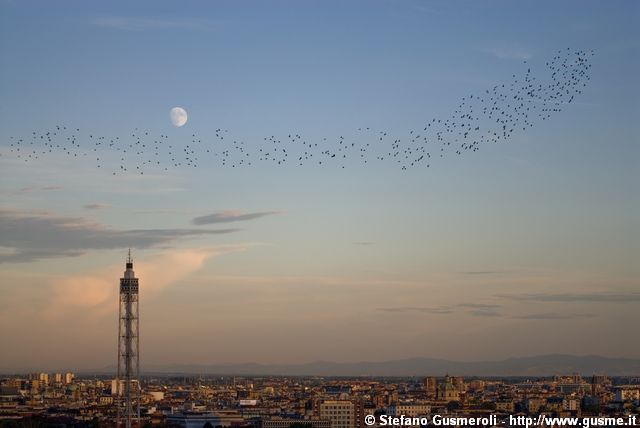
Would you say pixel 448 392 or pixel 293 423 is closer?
pixel 293 423

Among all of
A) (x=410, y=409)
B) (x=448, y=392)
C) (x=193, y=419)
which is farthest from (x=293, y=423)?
(x=448, y=392)

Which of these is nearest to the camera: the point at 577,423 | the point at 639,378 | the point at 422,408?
the point at 577,423

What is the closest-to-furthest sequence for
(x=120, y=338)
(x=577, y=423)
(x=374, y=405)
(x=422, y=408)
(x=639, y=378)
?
(x=577, y=423), (x=120, y=338), (x=422, y=408), (x=374, y=405), (x=639, y=378)

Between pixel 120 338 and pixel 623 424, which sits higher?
pixel 120 338

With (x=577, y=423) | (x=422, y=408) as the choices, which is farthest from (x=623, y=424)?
(x=422, y=408)

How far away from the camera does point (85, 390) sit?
157 m

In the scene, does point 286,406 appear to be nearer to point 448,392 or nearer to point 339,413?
point 448,392

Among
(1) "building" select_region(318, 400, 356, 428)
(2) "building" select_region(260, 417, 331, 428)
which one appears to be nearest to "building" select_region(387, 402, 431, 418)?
(1) "building" select_region(318, 400, 356, 428)

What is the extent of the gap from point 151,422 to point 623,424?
3854 centimetres

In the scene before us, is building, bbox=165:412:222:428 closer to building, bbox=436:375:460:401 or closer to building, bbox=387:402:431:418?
building, bbox=387:402:431:418

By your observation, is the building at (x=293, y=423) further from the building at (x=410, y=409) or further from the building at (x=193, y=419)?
the building at (x=410, y=409)

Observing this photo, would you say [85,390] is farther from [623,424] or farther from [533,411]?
[623,424]

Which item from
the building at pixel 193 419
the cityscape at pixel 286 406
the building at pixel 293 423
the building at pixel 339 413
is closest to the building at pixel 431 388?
the cityscape at pixel 286 406

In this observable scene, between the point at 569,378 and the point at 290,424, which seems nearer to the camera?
the point at 290,424
